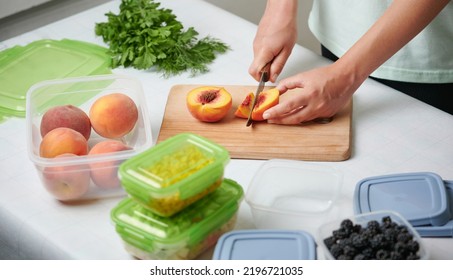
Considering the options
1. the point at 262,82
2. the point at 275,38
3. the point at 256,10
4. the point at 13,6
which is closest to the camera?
the point at 262,82

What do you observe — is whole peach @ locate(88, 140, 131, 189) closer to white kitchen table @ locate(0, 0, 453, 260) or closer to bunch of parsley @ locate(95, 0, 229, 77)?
white kitchen table @ locate(0, 0, 453, 260)

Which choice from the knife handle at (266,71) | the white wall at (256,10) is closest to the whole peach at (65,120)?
the knife handle at (266,71)

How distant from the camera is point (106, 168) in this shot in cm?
153

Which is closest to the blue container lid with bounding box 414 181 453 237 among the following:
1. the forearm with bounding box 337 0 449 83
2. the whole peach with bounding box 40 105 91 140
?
the forearm with bounding box 337 0 449 83

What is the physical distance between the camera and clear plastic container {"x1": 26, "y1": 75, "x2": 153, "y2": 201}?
1.52 meters

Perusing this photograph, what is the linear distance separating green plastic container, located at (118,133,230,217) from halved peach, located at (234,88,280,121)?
0.40 m

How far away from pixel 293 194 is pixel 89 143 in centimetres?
50

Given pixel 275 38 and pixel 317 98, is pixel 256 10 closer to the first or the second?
pixel 275 38

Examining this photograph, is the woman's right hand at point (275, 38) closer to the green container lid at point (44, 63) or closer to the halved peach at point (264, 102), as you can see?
the halved peach at point (264, 102)

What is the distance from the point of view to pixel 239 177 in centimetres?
164

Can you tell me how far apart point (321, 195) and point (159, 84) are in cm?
65

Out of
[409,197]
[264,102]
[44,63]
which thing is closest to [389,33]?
[264,102]

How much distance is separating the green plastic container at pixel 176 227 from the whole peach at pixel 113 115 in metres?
0.34

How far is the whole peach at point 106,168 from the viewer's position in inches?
60.2
